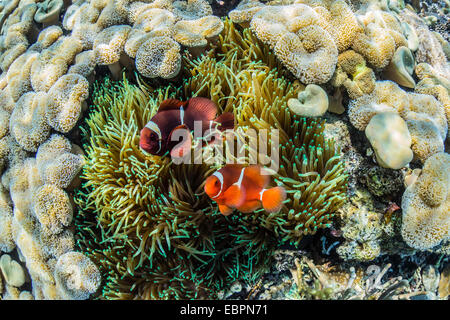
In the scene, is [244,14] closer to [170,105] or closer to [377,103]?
[170,105]

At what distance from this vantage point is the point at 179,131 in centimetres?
186

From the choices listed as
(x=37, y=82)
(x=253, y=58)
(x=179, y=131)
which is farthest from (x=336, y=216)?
(x=37, y=82)

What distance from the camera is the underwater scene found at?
1.89 metres

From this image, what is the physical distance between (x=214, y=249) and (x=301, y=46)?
1.52m

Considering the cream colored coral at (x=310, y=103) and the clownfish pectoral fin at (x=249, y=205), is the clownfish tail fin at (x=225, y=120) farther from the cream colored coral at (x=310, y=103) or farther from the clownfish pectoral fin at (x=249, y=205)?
the clownfish pectoral fin at (x=249, y=205)

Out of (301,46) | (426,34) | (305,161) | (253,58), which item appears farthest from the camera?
(426,34)

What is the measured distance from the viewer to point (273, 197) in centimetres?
159

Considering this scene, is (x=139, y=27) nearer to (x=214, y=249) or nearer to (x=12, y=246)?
(x=214, y=249)

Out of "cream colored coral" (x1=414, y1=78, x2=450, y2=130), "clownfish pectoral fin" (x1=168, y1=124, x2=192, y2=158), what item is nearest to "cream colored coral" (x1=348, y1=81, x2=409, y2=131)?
"cream colored coral" (x1=414, y1=78, x2=450, y2=130)

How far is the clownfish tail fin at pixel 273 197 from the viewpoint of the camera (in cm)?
158

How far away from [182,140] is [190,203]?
454 millimetres

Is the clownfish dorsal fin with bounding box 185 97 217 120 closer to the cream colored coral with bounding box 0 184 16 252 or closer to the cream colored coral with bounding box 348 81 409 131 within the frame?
the cream colored coral with bounding box 348 81 409 131

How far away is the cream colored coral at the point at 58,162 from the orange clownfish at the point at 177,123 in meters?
0.68

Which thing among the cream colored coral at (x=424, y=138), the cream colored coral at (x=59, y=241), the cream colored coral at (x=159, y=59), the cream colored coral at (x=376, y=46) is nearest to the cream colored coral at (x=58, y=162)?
the cream colored coral at (x=59, y=241)
